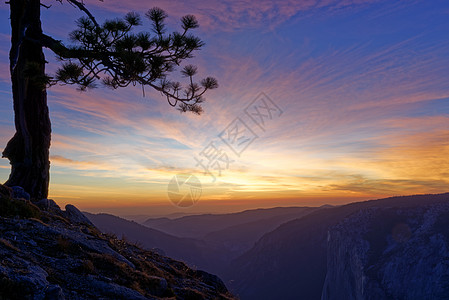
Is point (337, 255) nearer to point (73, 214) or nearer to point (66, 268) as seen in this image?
point (73, 214)

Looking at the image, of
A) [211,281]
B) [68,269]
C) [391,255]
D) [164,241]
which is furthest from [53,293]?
[164,241]

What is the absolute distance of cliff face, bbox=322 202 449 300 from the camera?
197ft

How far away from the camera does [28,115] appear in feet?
45.6

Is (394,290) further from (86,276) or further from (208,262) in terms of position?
(208,262)

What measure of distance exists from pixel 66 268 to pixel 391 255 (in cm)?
8087

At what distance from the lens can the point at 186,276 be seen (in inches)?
458

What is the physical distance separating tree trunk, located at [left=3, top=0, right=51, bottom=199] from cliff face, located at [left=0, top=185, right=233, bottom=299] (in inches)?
119

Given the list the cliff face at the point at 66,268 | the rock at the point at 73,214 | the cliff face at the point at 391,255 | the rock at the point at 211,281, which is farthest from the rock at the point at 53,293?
the cliff face at the point at 391,255

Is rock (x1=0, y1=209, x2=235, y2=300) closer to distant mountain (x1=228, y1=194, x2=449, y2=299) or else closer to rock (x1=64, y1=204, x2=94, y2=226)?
rock (x1=64, y1=204, x2=94, y2=226)

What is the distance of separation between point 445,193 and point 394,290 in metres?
73.1

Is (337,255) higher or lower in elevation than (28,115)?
lower

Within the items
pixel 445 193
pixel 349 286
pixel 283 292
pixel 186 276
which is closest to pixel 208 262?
pixel 283 292

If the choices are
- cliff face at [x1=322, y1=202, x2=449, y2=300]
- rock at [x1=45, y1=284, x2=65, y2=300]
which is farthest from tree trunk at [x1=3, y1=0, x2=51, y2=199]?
cliff face at [x1=322, y1=202, x2=449, y2=300]

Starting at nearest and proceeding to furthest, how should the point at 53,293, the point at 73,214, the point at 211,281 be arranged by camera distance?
the point at 53,293 → the point at 211,281 → the point at 73,214
